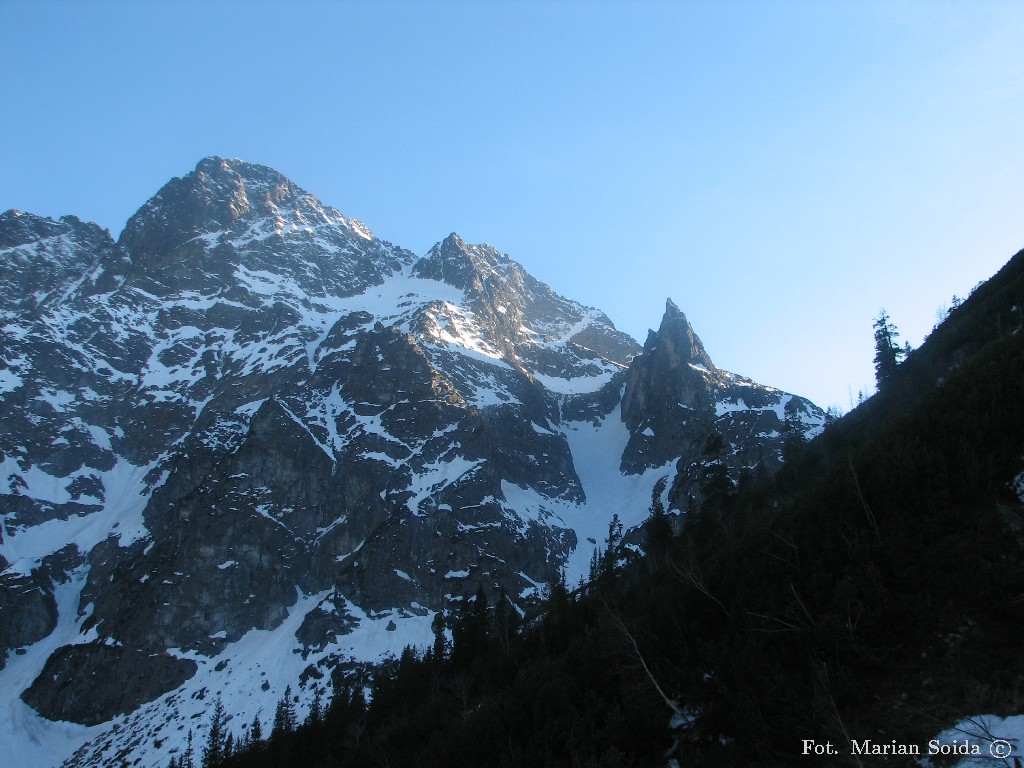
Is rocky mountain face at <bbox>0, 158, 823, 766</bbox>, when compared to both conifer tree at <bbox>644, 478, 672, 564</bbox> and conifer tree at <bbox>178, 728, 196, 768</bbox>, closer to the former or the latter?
conifer tree at <bbox>178, 728, 196, 768</bbox>

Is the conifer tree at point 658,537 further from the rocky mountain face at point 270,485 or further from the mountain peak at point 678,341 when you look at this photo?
the mountain peak at point 678,341

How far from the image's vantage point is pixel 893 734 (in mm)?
19562

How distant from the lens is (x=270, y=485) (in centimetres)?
13025

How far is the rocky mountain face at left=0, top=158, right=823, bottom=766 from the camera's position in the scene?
103 meters

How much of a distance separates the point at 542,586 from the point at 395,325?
88285 mm

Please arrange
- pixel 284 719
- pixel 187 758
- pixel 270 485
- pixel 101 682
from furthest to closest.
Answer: pixel 270 485
pixel 101 682
pixel 187 758
pixel 284 719

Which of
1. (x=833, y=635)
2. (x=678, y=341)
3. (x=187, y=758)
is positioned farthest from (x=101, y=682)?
(x=678, y=341)

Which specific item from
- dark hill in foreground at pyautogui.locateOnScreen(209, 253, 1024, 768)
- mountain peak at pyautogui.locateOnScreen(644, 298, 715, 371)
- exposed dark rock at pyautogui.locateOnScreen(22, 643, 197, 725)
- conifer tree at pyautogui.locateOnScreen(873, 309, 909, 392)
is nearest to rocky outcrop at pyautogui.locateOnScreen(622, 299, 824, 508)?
mountain peak at pyautogui.locateOnScreen(644, 298, 715, 371)

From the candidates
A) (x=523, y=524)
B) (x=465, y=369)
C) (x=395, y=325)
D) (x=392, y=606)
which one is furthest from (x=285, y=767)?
(x=395, y=325)

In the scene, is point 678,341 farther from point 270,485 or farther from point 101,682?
point 101,682

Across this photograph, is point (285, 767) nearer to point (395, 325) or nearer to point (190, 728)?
point (190, 728)

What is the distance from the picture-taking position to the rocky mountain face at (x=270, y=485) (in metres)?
103

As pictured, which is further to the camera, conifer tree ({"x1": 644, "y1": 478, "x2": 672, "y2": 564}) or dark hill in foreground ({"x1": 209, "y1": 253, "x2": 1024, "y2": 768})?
conifer tree ({"x1": 644, "y1": 478, "x2": 672, "y2": 564})

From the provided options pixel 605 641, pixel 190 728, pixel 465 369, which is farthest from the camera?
pixel 465 369
